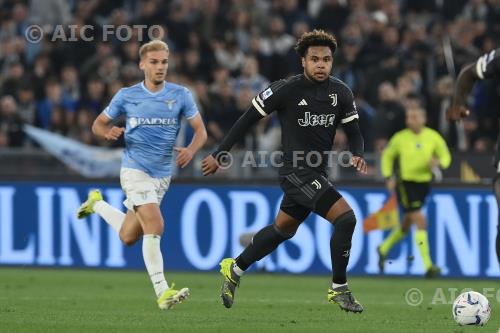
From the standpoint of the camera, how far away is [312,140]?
1131cm

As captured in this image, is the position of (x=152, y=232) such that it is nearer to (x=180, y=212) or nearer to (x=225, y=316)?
(x=225, y=316)

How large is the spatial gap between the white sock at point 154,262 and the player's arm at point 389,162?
5.92 metres

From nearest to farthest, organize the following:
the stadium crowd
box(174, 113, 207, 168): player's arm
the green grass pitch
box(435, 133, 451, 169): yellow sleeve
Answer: the green grass pitch < box(174, 113, 207, 168): player's arm < box(435, 133, 451, 169): yellow sleeve < the stadium crowd

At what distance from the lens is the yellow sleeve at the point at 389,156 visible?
17.2 meters

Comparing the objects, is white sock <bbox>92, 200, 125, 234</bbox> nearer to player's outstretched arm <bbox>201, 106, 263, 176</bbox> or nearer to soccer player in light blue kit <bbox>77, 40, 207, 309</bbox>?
soccer player in light blue kit <bbox>77, 40, 207, 309</bbox>

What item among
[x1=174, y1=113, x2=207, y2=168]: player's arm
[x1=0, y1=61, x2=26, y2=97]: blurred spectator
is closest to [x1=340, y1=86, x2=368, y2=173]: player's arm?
[x1=174, y1=113, x2=207, y2=168]: player's arm

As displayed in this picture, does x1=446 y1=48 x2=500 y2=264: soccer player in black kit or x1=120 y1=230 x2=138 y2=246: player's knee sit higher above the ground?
x1=446 y1=48 x2=500 y2=264: soccer player in black kit

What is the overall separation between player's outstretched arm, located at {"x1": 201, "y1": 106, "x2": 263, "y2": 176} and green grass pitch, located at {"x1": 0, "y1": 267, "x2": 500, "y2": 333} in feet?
4.14

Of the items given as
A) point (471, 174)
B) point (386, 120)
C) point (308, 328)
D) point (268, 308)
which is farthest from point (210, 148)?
point (308, 328)

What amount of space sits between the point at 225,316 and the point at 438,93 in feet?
29.5

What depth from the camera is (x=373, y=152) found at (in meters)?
18.9

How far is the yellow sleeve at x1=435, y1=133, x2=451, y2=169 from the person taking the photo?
17.1 m

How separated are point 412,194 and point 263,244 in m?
6.16

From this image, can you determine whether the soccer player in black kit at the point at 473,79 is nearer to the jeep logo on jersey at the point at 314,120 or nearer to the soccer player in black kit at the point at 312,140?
the soccer player in black kit at the point at 312,140
